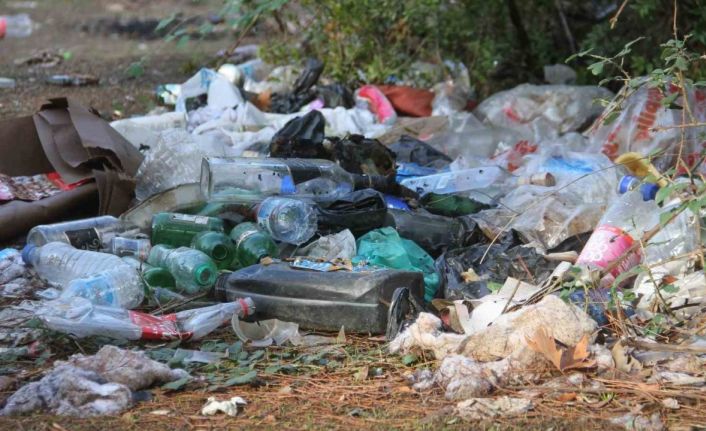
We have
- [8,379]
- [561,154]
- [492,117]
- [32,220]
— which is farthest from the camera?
[492,117]

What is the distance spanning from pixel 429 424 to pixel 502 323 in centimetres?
53

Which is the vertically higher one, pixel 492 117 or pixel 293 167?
pixel 293 167

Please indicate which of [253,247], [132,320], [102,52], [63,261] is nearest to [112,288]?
[132,320]

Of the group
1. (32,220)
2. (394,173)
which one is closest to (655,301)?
(394,173)

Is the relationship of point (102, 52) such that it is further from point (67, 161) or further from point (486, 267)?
point (486, 267)

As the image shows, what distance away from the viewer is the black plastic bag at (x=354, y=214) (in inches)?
162

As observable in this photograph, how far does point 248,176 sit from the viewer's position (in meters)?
4.54

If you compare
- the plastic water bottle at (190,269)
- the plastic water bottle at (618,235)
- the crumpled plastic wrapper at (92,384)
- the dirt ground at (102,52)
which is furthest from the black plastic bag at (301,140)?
the dirt ground at (102,52)

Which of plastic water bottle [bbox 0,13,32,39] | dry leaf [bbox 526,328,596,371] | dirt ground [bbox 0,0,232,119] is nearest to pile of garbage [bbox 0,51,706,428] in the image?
dry leaf [bbox 526,328,596,371]

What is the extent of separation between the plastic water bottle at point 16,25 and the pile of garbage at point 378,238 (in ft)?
15.9

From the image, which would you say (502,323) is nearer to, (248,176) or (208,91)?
(248,176)

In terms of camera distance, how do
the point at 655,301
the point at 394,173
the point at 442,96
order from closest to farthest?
the point at 655,301
the point at 394,173
the point at 442,96

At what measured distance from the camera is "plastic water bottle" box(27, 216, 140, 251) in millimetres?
4133

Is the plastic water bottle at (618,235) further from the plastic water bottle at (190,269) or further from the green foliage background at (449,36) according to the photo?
the green foliage background at (449,36)
